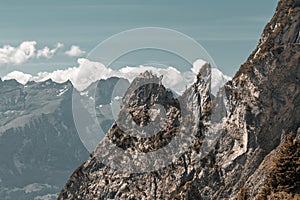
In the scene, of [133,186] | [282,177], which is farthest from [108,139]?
[282,177]

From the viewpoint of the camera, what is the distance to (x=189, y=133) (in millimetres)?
85562

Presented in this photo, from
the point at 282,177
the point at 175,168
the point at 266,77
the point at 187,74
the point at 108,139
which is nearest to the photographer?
the point at 282,177

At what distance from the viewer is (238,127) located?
7838cm

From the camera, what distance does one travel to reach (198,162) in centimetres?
8150

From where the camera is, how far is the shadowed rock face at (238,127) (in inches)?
2923

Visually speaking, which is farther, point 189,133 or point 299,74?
point 189,133

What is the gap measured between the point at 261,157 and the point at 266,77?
14465 mm

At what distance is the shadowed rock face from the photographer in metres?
74.2

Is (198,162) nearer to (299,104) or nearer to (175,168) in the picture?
(175,168)

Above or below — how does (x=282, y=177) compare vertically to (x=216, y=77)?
below

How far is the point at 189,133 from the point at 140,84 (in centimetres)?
1807

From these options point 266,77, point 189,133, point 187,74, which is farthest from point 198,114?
point 187,74

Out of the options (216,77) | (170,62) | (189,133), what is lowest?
(189,133)

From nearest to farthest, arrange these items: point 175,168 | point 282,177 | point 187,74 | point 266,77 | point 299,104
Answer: point 282,177 < point 187,74 < point 299,104 < point 266,77 < point 175,168
